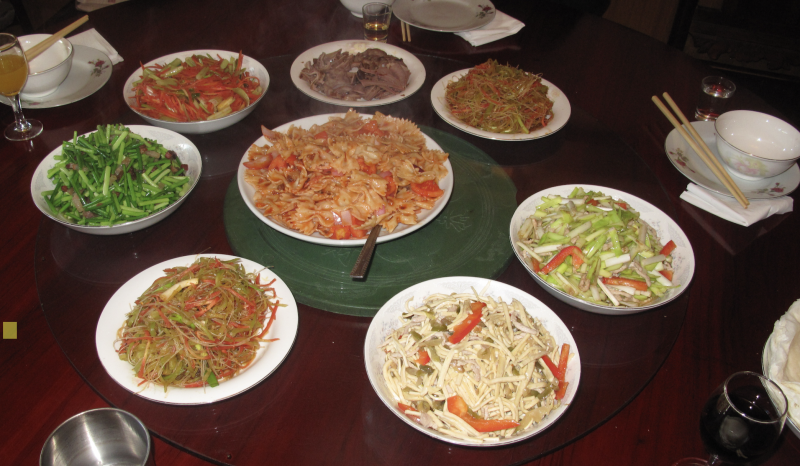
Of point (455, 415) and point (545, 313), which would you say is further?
point (545, 313)

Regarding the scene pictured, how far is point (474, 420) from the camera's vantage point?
146cm

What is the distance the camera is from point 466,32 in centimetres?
344

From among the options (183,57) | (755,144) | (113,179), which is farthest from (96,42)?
(755,144)

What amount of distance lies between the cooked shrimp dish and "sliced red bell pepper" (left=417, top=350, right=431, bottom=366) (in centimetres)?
58

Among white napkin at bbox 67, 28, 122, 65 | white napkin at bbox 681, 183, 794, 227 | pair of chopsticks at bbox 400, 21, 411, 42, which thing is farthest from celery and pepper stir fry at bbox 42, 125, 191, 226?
white napkin at bbox 681, 183, 794, 227

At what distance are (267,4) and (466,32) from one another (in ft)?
4.86

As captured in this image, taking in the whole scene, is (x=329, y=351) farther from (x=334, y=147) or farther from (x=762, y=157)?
(x=762, y=157)

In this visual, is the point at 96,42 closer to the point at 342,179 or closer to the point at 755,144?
→ the point at 342,179

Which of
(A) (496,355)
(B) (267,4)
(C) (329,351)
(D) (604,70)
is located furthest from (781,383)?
(B) (267,4)

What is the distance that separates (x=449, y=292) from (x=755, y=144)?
184 cm

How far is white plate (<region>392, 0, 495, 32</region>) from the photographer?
345 centimetres

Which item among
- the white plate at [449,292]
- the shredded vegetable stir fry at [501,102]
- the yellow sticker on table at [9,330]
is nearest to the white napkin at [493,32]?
the shredded vegetable stir fry at [501,102]

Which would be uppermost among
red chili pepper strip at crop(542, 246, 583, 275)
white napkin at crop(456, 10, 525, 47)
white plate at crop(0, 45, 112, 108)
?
white napkin at crop(456, 10, 525, 47)

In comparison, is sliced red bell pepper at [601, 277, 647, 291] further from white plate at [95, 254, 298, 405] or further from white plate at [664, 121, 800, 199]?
white plate at [95, 254, 298, 405]
